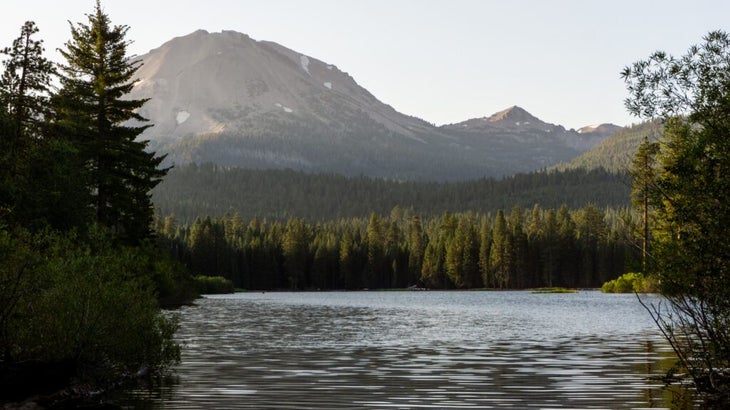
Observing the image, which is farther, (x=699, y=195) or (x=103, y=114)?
(x=103, y=114)

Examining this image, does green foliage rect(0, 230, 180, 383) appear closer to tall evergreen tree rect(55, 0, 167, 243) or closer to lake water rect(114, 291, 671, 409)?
lake water rect(114, 291, 671, 409)

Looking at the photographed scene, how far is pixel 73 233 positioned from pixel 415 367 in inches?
527

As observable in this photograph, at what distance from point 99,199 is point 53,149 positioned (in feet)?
37.1

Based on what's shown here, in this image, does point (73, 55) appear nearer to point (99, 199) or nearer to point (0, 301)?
point (99, 199)

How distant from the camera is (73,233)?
3036cm

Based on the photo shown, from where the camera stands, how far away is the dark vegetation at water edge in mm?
24172

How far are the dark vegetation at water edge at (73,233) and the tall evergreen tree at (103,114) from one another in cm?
8

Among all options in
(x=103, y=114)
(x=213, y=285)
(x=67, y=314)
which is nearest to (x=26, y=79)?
(x=103, y=114)

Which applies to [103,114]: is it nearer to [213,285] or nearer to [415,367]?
[415,367]

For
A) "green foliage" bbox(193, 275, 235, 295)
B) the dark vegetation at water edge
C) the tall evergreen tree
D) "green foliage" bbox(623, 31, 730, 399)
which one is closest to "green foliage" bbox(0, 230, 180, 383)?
the dark vegetation at water edge

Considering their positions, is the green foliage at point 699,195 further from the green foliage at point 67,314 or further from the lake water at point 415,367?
the green foliage at point 67,314

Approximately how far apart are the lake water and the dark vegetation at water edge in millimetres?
2017

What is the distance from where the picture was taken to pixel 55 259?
89.5 ft

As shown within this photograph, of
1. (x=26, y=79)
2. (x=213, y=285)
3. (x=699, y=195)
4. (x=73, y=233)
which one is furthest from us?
(x=213, y=285)
